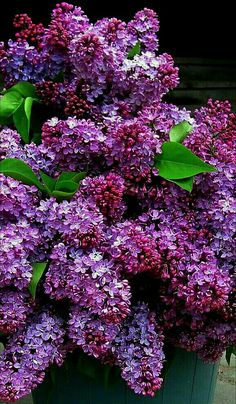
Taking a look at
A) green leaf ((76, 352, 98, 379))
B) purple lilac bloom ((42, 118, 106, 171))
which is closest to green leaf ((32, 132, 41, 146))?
purple lilac bloom ((42, 118, 106, 171))

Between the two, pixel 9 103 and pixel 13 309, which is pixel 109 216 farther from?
pixel 9 103

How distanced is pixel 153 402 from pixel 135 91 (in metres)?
0.73

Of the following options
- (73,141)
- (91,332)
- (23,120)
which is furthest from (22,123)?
(91,332)

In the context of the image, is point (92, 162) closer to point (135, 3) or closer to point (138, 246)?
point (138, 246)

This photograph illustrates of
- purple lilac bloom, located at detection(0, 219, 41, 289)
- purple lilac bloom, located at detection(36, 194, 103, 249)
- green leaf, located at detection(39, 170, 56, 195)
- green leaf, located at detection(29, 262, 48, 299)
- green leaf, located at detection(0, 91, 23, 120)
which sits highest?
green leaf, located at detection(0, 91, 23, 120)

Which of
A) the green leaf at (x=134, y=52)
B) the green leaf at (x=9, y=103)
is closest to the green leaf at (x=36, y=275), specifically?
the green leaf at (x=9, y=103)

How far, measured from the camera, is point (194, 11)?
4.74 meters

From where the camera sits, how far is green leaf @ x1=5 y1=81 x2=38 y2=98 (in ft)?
6.37

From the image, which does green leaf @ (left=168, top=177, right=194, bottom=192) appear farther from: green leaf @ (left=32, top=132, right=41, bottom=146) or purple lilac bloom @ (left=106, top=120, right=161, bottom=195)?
green leaf @ (left=32, top=132, right=41, bottom=146)

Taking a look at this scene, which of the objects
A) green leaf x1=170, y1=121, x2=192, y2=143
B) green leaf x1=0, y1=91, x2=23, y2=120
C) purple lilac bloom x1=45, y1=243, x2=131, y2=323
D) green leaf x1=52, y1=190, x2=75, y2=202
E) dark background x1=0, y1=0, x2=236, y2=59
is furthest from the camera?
dark background x1=0, y1=0, x2=236, y2=59

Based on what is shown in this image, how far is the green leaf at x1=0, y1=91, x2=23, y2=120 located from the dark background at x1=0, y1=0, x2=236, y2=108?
7.18 ft

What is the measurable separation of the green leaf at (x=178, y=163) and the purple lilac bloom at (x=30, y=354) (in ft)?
1.29

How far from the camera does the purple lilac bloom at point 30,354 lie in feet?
5.26

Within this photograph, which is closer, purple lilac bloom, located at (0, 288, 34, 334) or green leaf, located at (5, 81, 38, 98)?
purple lilac bloom, located at (0, 288, 34, 334)
